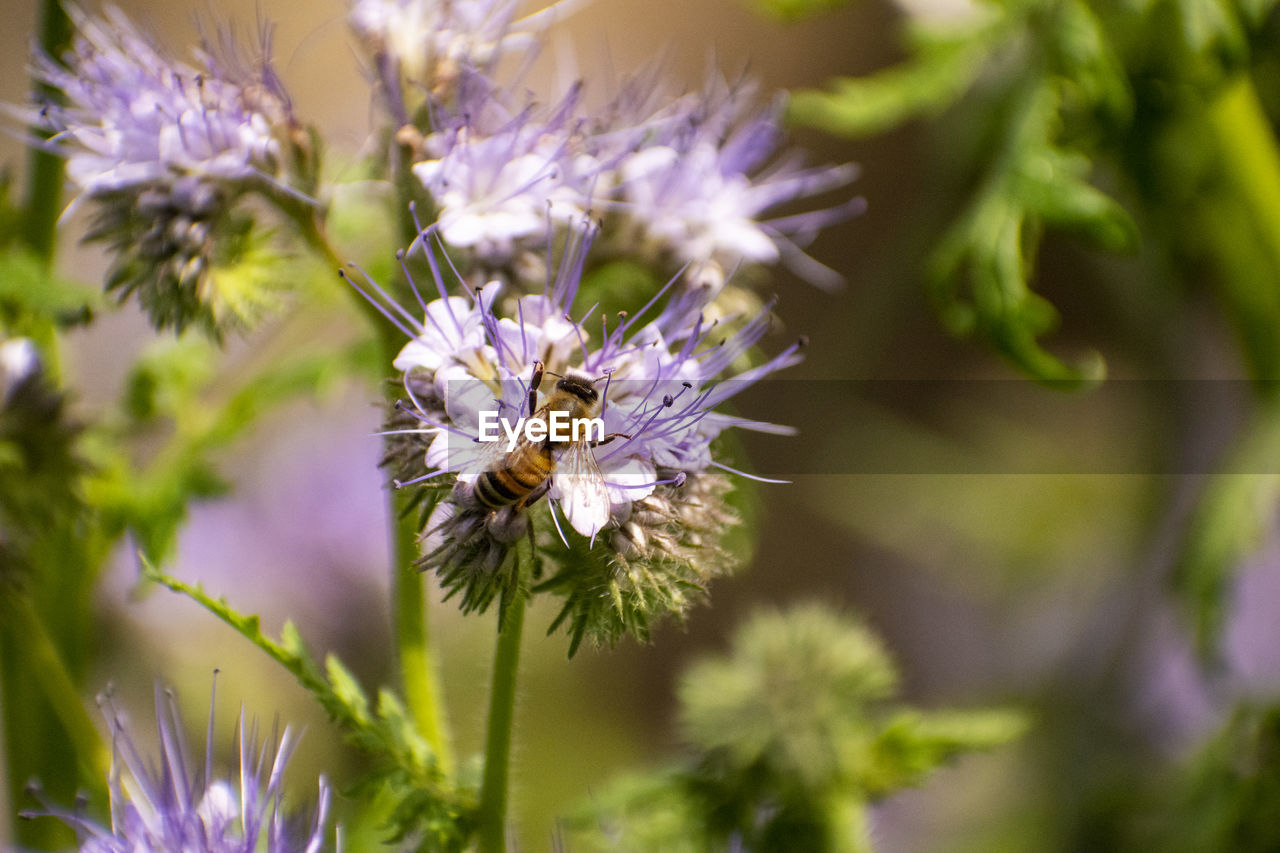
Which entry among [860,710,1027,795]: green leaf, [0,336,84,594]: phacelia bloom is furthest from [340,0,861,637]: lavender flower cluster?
[860,710,1027,795]: green leaf

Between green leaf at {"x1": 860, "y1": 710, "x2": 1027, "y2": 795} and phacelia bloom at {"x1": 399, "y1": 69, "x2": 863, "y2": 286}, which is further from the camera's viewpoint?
green leaf at {"x1": 860, "y1": 710, "x2": 1027, "y2": 795}

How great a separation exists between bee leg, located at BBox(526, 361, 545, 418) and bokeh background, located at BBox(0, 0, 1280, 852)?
600mm

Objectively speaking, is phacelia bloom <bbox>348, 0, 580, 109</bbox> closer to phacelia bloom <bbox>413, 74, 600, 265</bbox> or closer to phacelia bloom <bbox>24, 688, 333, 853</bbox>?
phacelia bloom <bbox>413, 74, 600, 265</bbox>

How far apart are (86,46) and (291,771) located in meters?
1.23

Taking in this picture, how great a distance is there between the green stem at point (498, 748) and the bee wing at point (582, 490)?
13cm

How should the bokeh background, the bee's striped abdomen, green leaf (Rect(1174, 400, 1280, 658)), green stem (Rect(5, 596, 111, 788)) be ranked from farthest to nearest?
the bokeh background < green leaf (Rect(1174, 400, 1280, 658)) < green stem (Rect(5, 596, 111, 788)) < the bee's striped abdomen

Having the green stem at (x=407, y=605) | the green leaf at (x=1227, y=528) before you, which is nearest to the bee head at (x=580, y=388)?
the green stem at (x=407, y=605)

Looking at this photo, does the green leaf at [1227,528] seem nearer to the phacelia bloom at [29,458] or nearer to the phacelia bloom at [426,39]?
the phacelia bloom at [426,39]

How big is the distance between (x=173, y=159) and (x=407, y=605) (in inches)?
17.7

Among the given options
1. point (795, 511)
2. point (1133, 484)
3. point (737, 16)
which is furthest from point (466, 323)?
point (737, 16)

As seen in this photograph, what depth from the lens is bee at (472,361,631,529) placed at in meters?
0.84

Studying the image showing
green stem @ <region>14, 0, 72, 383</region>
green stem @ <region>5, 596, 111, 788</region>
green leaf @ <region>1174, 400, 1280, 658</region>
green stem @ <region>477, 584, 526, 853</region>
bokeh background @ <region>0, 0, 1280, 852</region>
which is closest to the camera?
green stem @ <region>477, 584, 526, 853</region>

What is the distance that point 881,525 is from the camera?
2.46m

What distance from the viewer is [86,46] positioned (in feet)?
3.62
